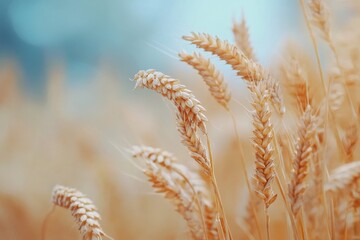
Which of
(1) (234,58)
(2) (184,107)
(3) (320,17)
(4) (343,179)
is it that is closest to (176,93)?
(2) (184,107)

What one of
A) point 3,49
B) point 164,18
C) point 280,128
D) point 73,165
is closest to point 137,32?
point 164,18

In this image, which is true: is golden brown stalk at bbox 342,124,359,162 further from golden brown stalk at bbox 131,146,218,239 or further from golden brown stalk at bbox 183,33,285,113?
golden brown stalk at bbox 131,146,218,239

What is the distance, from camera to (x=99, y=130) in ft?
6.48

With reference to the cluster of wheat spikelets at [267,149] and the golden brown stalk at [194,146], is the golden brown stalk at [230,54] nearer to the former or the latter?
the cluster of wheat spikelets at [267,149]

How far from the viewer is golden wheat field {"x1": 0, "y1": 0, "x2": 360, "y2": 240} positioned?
775 mm

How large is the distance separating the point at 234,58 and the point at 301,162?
0.20m

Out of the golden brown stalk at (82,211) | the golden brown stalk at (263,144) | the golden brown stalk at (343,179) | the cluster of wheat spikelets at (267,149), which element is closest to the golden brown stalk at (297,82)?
the cluster of wheat spikelets at (267,149)

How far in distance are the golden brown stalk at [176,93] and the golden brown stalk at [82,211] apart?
20 cm

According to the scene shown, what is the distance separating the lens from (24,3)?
10.4 feet

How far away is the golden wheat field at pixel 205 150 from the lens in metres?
0.78

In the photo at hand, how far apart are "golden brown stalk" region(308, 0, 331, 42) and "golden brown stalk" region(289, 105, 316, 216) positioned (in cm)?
27

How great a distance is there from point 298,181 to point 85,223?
32cm

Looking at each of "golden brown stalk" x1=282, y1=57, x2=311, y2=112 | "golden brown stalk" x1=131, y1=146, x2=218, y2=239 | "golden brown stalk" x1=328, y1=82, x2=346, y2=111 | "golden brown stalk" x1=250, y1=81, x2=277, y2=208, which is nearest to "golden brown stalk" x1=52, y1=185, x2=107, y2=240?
"golden brown stalk" x1=131, y1=146, x2=218, y2=239

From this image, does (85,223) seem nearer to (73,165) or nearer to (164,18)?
(73,165)
